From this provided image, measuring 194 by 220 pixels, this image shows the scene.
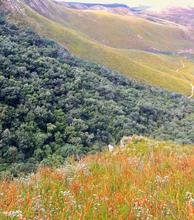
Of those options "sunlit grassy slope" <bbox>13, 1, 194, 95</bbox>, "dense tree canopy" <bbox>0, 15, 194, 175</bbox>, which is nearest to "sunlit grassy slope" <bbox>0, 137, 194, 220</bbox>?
"dense tree canopy" <bbox>0, 15, 194, 175</bbox>

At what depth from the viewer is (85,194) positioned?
6262mm

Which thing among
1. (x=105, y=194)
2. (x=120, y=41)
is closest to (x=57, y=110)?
(x=105, y=194)

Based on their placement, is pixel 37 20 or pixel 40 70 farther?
pixel 37 20

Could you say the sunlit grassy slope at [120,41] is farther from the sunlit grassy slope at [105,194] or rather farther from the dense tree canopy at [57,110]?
the sunlit grassy slope at [105,194]

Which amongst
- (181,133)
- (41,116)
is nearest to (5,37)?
(41,116)

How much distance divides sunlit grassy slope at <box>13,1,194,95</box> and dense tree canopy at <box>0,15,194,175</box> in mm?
19267

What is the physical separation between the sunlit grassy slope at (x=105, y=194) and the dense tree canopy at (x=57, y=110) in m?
16.2

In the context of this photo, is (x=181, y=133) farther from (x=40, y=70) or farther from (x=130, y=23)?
(x=130, y=23)

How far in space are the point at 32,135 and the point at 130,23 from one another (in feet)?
523

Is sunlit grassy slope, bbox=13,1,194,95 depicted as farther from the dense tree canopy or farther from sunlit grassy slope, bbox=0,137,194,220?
sunlit grassy slope, bbox=0,137,194,220

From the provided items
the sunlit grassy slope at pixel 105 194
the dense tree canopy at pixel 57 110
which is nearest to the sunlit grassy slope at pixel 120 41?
the dense tree canopy at pixel 57 110

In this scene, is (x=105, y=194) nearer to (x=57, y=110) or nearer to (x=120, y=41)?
(x=57, y=110)

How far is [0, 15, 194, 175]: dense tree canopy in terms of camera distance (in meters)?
27.9

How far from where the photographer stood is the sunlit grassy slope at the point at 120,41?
7694 centimetres
